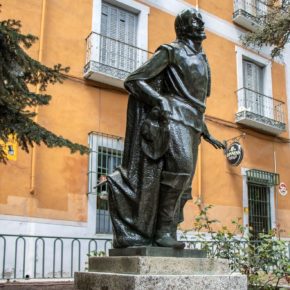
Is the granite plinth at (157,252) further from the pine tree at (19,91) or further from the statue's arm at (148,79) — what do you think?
the pine tree at (19,91)

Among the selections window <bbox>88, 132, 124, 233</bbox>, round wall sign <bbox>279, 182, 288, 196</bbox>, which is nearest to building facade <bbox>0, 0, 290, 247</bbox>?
window <bbox>88, 132, 124, 233</bbox>

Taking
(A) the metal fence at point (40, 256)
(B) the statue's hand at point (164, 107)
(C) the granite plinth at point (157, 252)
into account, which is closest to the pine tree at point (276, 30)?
(A) the metal fence at point (40, 256)

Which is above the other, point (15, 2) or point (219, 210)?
point (15, 2)

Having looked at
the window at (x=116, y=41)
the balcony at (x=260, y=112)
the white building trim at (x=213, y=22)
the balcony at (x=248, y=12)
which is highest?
the balcony at (x=248, y=12)

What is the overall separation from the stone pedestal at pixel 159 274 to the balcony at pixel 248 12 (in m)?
11.8

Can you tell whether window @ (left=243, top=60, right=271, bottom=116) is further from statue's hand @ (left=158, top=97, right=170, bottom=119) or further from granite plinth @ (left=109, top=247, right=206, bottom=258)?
granite plinth @ (left=109, top=247, right=206, bottom=258)

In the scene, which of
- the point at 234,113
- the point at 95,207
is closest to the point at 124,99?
the point at 95,207

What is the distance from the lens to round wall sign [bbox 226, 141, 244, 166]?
1339 centimetres

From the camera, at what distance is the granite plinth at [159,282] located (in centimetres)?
323

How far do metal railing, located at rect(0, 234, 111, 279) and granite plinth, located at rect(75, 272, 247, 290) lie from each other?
5.50 m

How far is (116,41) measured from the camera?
38.8 ft

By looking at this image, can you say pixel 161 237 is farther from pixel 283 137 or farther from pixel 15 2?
pixel 283 137

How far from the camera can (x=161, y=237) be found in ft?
12.3

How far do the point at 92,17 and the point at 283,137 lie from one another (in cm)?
716
